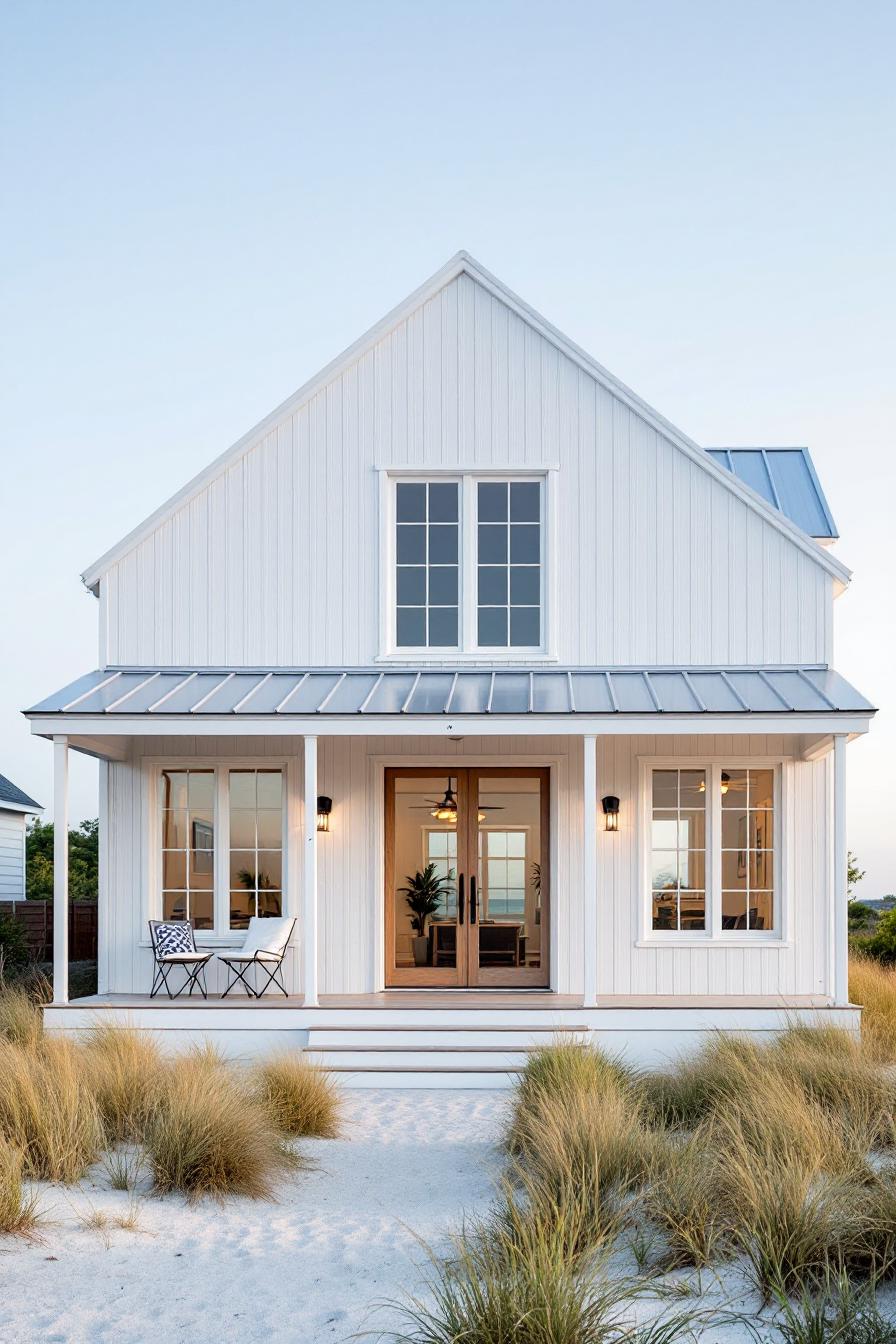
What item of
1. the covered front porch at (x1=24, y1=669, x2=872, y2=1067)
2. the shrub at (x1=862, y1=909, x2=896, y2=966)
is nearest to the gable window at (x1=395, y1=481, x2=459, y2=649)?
the covered front porch at (x1=24, y1=669, x2=872, y2=1067)

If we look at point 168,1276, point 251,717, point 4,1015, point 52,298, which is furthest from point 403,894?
point 52,298

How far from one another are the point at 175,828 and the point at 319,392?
4.66 meters

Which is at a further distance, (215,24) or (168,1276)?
(215,24)

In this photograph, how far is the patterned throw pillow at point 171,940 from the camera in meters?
11.9

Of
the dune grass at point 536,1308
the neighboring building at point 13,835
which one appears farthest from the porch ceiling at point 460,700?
the neighboring building at point 13,835

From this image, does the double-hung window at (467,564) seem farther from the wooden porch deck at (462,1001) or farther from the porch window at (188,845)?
the wooden porch deck at (462,1001)

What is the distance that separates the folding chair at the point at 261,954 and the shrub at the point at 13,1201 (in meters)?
5.28

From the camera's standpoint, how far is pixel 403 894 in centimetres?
1271

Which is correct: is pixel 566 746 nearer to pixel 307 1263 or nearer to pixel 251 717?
pixel 251 717

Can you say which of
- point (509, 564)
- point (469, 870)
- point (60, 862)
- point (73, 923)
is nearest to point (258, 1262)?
point (60, 862)

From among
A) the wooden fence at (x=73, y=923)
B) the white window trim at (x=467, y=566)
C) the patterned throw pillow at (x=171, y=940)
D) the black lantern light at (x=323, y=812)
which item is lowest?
the wooden fence at (x=73, y=923)

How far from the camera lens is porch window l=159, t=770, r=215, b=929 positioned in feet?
41.5

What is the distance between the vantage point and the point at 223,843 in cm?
1268

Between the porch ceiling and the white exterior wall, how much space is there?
712 mm
